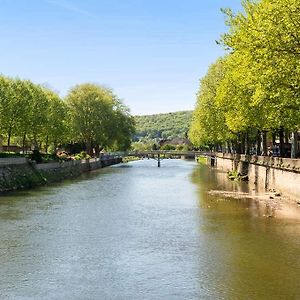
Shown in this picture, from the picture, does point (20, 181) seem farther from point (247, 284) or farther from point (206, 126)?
point (247, 284)

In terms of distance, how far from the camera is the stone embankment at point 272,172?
45.9 meters

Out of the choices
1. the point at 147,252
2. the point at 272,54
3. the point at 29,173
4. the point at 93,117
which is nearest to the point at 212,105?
the point at 29,173

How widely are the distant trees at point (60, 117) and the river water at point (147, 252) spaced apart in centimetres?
4037

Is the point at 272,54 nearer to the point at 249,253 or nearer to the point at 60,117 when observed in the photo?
the point at 249,253

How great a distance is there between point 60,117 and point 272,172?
57662 mm

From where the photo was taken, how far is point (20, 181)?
2461 inches

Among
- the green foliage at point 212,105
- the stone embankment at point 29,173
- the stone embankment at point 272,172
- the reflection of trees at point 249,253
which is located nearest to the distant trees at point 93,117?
the stone embankment at point 29,173

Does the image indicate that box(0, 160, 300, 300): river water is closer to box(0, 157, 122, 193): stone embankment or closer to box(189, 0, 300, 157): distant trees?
box(189, 0, 300, 157): distant trees

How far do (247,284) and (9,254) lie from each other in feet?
40.2

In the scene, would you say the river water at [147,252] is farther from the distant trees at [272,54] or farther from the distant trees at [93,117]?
the distant trees at [93,117]

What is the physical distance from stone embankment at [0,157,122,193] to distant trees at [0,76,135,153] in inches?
379

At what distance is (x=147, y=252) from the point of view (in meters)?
26.3

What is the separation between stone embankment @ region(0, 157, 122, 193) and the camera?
60156mm

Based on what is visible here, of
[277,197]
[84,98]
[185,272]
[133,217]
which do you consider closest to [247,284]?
[185,272]
